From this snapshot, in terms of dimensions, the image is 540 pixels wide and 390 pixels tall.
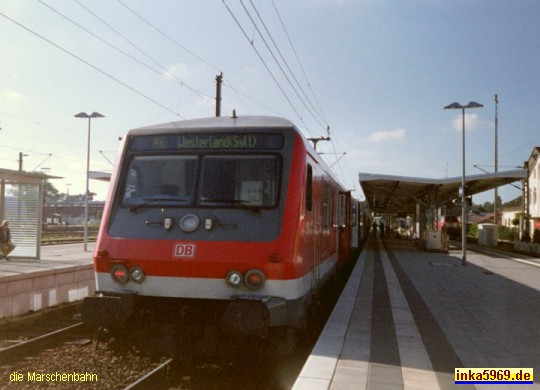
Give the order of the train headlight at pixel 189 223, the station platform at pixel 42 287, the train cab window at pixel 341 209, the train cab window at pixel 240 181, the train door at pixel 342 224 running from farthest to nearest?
the train door at pixel 342 224
the train cab window at pixel 341 209
the station platform at pixel 42 287
the train cab window at pixel 240 181
the train headlight at pixel 189 223

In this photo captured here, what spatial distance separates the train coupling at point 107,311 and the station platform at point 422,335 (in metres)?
2.02

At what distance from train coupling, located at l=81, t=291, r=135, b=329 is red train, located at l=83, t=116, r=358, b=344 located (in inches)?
0.4

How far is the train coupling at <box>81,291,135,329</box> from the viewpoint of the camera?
555cm

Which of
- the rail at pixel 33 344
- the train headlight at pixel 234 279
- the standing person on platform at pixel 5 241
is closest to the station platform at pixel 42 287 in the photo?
the rail at pixel 33 344

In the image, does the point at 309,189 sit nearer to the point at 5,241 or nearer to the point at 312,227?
the point at 312,227

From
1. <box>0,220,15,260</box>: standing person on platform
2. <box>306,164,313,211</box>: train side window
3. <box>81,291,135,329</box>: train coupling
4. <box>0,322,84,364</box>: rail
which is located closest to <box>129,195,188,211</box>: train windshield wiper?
<box>81,291,135,329</box>: train coupling

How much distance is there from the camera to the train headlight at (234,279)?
221 inches

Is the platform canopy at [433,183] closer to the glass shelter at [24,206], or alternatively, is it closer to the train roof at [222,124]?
the glass shelter at [24,206]

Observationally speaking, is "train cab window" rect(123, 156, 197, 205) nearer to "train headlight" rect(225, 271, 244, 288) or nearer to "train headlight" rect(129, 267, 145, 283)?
"train headlight" rect(129, 267, 145, 283)

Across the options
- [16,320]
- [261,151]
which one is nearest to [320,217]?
[261,151]

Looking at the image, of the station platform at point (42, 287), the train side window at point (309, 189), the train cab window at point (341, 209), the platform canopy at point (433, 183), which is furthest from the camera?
the platform canopy at point (433, 183)

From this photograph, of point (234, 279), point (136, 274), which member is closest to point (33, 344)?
point (136, 274)

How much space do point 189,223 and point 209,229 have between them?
0.83ft

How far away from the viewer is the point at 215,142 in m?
6.29
